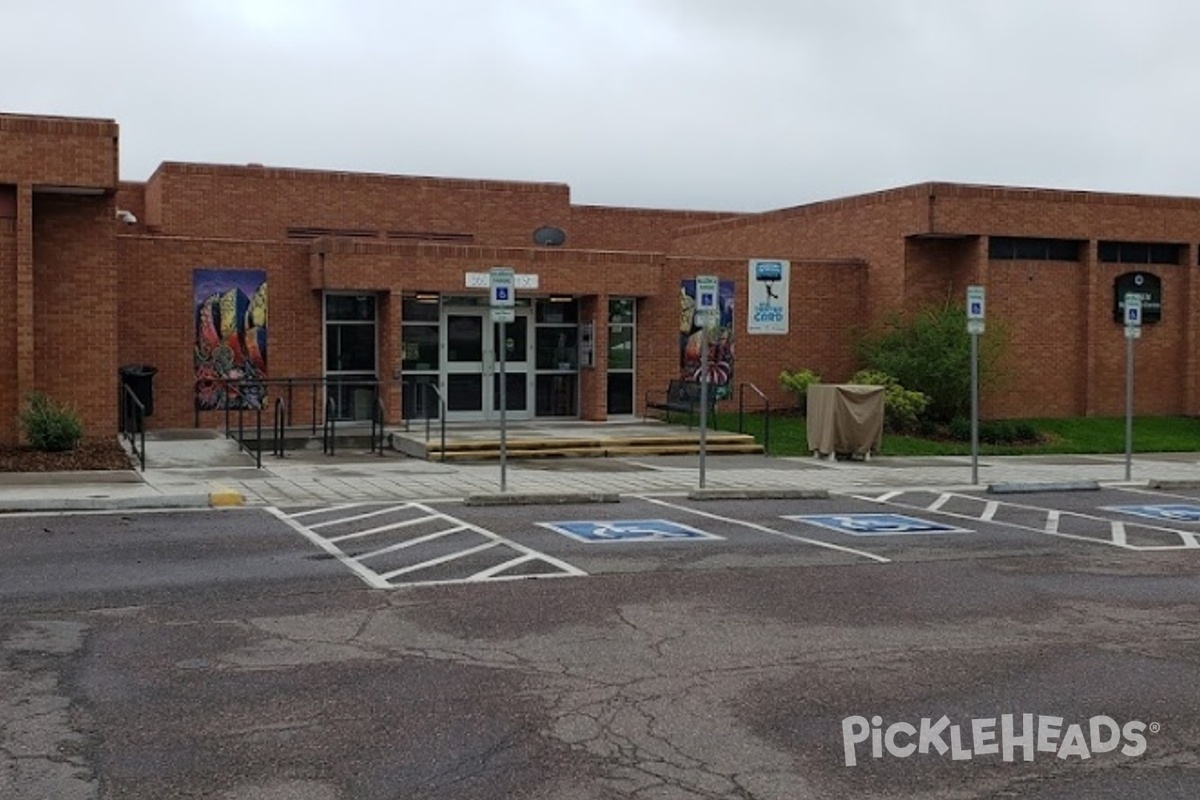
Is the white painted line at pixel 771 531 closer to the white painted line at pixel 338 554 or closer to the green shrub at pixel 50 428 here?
the white painted line at pixel 338 554

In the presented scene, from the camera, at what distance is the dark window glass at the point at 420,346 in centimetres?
2581

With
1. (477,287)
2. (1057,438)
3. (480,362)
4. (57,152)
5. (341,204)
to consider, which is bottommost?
(1057,438)

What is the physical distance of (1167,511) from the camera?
16.7 meters

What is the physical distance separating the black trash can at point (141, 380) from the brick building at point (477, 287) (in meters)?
0.37

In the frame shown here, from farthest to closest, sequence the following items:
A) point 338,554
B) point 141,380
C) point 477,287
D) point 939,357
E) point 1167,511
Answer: point 939,357
point 477,287
point 141,380
point 1167,511
point 338,554

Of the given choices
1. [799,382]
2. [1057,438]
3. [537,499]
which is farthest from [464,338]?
[1057,438]

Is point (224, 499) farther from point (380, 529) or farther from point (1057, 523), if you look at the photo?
point (1057, 523)

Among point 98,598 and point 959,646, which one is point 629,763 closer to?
point 959,646

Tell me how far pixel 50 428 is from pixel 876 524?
11.3m

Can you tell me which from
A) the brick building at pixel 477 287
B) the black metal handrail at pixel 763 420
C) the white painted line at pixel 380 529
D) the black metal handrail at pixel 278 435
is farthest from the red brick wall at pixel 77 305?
the black metal handrail at pixel 763 420

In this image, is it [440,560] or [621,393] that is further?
[621,393]

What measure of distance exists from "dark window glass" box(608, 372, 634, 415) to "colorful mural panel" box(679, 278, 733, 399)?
115cm

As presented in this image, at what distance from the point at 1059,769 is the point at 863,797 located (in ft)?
3.38

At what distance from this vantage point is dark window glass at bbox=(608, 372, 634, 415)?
27641 millimetres
